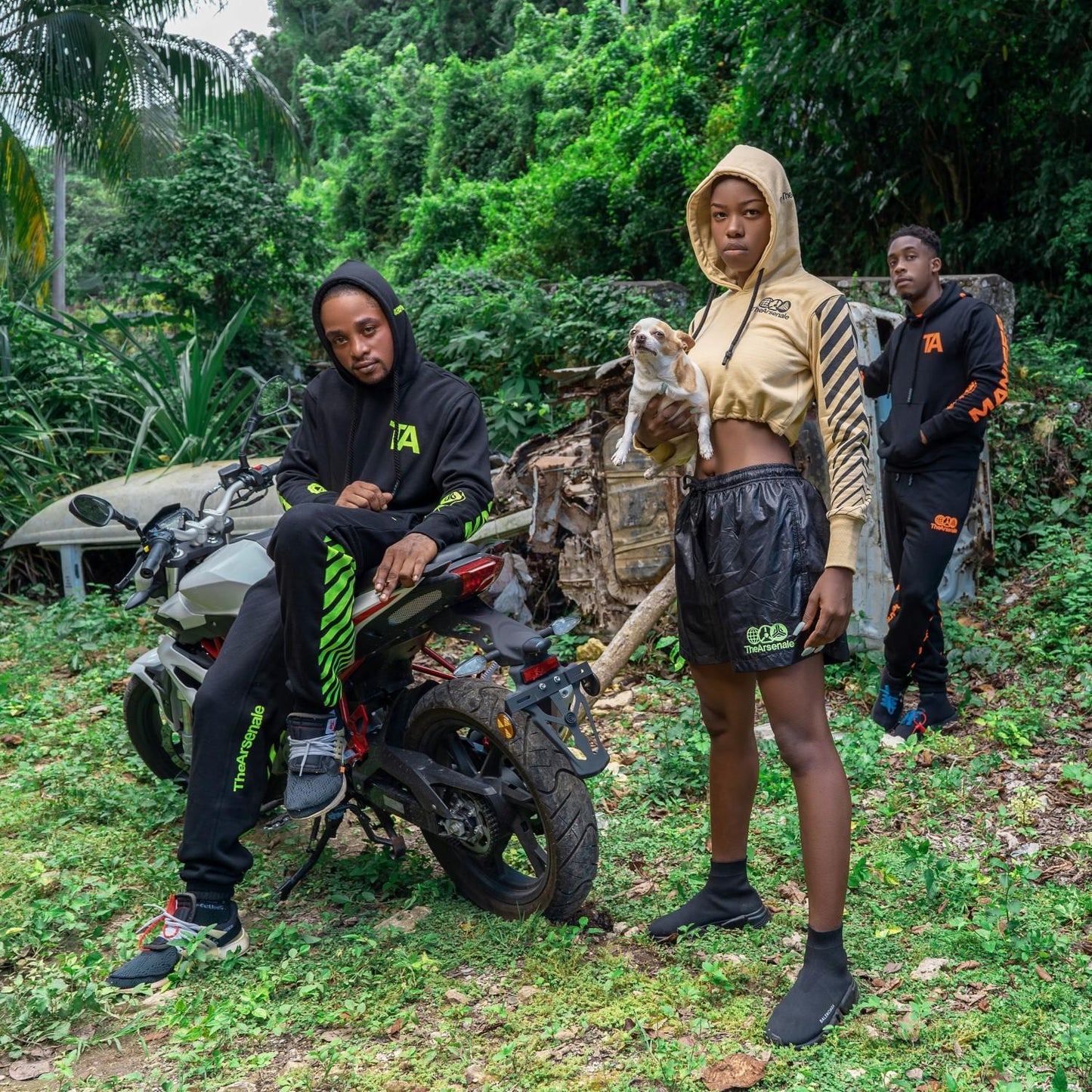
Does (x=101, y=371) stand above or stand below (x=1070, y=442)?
above

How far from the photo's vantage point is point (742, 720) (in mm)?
3061

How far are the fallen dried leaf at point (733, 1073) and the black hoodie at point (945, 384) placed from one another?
3072mm

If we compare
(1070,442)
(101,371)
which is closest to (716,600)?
(1070,442)

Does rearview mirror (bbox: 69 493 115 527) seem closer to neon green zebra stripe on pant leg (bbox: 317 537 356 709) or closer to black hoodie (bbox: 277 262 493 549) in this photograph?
black hoodie (bbox: 277 262 493 549)

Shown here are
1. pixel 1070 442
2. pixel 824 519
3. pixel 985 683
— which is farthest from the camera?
pixel 1070 442

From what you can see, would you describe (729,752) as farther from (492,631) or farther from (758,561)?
(492,631)

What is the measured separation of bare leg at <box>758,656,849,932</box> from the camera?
2.74 m

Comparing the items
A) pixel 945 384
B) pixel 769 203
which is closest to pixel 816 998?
pixel 769 203

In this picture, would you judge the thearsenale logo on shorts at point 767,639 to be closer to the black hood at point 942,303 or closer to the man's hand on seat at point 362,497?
the man's hand on seat at point 362,497

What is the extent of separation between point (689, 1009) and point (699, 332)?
1.75m

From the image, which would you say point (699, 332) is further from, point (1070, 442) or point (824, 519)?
point (1070, 442)

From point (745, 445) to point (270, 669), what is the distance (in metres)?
1.63

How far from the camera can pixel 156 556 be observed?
4.04m

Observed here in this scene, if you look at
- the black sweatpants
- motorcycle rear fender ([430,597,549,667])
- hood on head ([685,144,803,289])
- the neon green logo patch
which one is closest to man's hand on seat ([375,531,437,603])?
motorcycle rear fender ([430,597,549,667])
